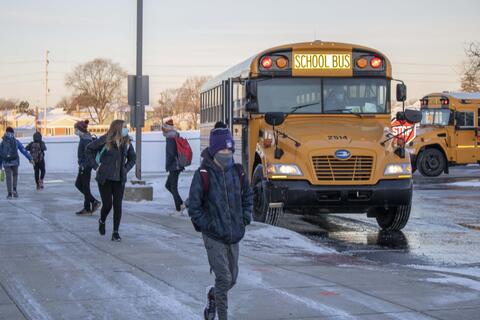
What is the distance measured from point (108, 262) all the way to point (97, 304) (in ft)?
6.92

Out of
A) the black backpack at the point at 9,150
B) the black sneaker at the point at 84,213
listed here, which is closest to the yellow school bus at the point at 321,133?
the black sneaker at the point at 84,213

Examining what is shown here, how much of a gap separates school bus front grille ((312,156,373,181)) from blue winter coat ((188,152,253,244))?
18.7 feet

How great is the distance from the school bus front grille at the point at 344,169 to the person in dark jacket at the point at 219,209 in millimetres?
Result: 5711

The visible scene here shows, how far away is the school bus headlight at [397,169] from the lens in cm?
1173

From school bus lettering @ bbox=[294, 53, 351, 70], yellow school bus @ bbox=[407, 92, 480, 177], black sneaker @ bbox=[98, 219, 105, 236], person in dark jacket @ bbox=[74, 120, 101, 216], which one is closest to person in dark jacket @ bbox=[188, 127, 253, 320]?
black sneaker @ bbox=[98, 219, 105, 236]

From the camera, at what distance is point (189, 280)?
7898 millimetres

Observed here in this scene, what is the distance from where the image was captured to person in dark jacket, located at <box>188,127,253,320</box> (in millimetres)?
5934

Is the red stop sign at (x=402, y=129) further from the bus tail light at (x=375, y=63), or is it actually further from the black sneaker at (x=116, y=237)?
the black sneaker at (x=116, y=237)

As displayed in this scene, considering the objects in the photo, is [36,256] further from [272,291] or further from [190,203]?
[190,203]

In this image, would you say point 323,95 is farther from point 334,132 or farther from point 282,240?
point 282,240

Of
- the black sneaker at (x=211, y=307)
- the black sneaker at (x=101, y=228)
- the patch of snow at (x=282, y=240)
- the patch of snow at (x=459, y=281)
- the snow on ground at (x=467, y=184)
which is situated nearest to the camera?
the black sneaker at (x=211, y=307)

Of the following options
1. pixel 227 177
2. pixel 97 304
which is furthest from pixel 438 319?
pixel 97 304

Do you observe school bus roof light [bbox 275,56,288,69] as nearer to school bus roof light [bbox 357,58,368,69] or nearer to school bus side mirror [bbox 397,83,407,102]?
school bus roof light [bbox 357,58,368,69]

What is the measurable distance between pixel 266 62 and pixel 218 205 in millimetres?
7402
